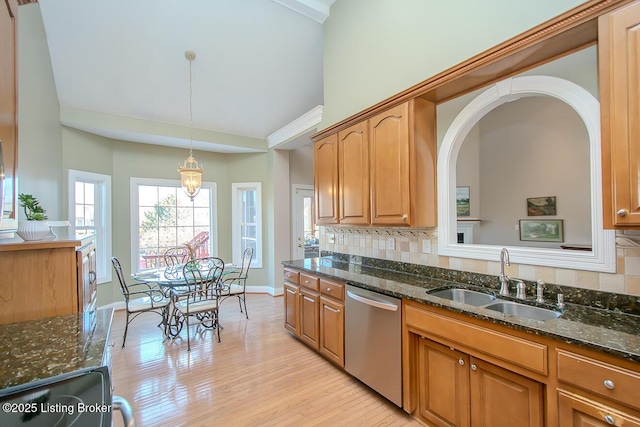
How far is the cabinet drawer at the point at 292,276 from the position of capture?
3.33 metres

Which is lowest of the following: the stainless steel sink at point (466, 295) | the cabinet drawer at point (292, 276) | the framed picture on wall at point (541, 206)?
the cabinet drawer at point (292, 276)

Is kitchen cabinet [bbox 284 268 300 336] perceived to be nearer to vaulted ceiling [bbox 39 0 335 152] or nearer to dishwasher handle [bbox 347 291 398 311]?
dishwasher handle [bbox 347 291 398 311]

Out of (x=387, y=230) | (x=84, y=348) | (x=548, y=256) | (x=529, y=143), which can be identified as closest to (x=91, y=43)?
Answer: (x=84, y=348)

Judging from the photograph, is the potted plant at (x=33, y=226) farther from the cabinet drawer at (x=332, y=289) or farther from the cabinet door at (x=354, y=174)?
the cabinet door at (x=354, y=174)

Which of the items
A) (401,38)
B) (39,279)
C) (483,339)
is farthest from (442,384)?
(401,38)

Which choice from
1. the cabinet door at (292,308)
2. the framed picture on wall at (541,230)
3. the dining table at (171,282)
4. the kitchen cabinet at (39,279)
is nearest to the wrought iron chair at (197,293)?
the dining table at (171,282)

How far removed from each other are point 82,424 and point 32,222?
4.42 feet

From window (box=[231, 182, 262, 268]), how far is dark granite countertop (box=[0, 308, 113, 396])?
4137 mm

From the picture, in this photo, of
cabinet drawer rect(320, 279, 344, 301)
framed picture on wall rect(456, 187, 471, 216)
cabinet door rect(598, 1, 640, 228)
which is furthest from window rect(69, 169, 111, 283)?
framed picture on wall rect(456, 187, 471, 216)

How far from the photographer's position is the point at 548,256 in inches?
→ 73.0

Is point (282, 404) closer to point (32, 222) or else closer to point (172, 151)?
point (32, 222)

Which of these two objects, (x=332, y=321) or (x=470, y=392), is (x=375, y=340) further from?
(x=470, y=392)

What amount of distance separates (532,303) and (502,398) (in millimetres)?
591

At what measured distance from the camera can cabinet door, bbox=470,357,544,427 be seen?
146cm
